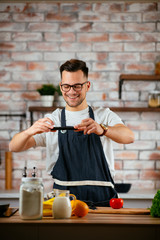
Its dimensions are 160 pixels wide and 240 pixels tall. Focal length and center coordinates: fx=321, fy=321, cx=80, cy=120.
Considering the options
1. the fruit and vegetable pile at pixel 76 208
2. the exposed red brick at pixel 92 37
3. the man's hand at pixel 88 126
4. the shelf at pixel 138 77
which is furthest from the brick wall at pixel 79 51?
the fruit and vegetable pile at pixel 76 208

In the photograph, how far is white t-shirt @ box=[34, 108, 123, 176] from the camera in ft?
7.16

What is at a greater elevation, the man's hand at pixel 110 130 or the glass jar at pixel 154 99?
the glass jar at pixel 154 99

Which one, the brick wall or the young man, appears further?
the brick wall

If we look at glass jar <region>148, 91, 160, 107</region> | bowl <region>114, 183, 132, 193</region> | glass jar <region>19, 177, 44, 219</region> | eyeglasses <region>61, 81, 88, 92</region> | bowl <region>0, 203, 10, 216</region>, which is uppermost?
glass jar <region>148, 91, 160, 107</region>

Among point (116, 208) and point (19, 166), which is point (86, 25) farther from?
point (116, 208)

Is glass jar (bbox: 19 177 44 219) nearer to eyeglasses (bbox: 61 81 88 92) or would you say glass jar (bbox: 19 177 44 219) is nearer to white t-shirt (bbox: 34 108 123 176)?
white t-shirt (bbox: 34 108 123 176)

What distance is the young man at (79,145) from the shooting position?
6.73 ft

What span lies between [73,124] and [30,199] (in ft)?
3.04

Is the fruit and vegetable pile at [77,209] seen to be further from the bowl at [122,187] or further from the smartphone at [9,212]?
the bowl at [122,187]

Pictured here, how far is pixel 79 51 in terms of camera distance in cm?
353
